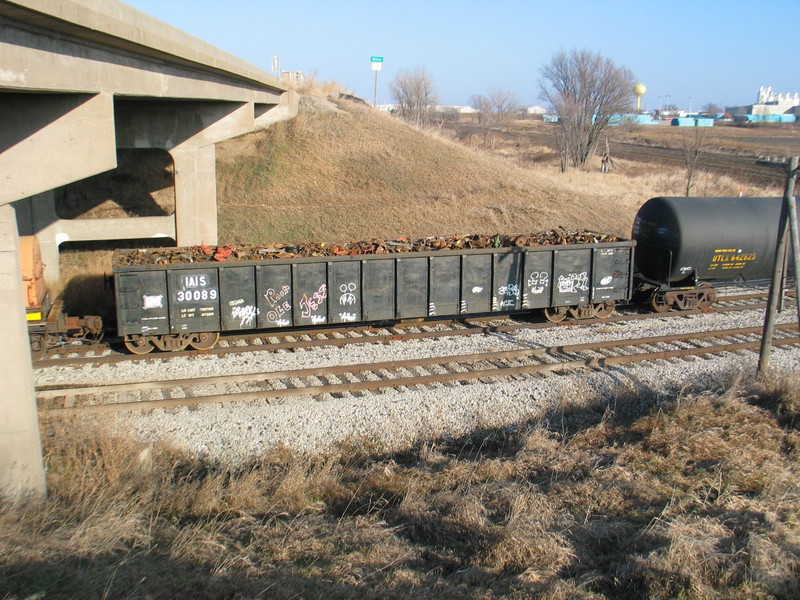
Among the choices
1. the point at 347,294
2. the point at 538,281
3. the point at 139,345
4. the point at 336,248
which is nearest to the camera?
the point at 139,345

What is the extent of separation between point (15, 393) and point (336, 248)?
863 centimetres

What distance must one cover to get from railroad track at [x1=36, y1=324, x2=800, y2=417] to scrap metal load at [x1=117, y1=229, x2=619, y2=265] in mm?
3243

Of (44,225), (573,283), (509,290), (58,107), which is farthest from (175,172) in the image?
(573,283)

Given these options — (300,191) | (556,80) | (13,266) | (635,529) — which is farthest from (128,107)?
(556,80)

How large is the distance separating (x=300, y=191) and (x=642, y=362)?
61.7 feet

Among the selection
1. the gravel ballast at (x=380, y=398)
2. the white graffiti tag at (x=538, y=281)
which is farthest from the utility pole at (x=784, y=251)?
the white graffiti tag at (x=538, y=281)

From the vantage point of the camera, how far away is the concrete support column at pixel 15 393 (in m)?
7.45

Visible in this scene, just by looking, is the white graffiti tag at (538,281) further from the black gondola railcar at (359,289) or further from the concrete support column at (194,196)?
the concrete support column at (194,196)

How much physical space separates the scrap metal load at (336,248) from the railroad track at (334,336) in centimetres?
187

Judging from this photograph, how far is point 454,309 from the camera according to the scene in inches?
624

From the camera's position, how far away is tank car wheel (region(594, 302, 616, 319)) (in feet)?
56.2

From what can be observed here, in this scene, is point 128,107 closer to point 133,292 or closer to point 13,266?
point 133,292

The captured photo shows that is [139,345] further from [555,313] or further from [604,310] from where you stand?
[604,310]

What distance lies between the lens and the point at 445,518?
7254 mm
